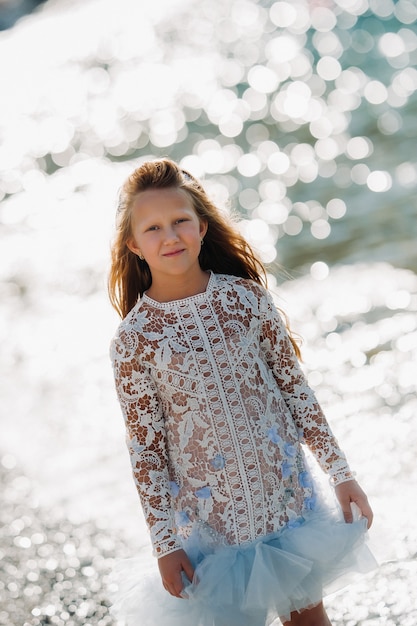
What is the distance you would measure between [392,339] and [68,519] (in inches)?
90.5

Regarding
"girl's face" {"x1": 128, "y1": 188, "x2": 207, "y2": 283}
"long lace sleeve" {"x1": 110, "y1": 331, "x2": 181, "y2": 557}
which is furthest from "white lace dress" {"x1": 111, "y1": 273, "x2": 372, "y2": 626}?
"girl's face" {"x1": 128, "y1": 188, "x2": 207, "y2": 283}

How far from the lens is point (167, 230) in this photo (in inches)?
111

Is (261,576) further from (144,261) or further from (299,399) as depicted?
(144,261)

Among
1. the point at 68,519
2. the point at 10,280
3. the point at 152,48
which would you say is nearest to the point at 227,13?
the point at 152,48

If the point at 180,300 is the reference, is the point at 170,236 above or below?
above

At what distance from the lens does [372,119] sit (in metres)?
11.8

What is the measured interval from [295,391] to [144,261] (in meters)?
0.57

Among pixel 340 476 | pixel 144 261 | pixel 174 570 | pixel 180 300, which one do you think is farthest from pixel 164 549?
pixel 144 261

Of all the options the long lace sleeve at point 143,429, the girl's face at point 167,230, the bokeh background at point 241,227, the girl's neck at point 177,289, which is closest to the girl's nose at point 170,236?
the girl's face at point 167,230

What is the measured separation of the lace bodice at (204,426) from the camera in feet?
9.23

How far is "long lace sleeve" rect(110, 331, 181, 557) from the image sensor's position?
2.81 m

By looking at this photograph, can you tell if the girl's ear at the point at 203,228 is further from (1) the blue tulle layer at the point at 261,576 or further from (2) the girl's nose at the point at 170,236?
(1) the blue tulle layer at the point at 261,576

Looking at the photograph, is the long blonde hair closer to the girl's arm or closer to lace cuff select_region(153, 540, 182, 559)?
the girl's arm

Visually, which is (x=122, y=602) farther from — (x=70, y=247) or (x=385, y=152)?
(x=385, y=152)
